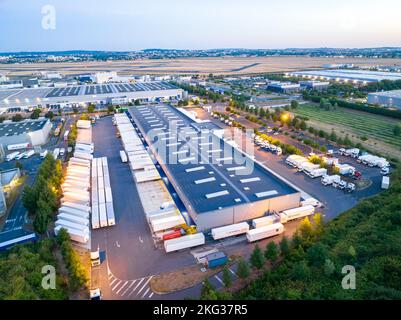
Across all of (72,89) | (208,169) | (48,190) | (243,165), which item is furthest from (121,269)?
(72,89)

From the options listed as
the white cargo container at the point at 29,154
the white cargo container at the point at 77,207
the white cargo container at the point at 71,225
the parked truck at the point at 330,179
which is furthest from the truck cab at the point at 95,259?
the white cargo container at the point at 29,154

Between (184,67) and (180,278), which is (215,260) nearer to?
(180,278)

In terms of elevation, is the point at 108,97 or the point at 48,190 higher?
the point at 108,97

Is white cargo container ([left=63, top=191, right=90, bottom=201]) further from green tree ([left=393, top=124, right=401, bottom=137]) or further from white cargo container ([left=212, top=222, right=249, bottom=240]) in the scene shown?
green tree ([left=393, top=124, right=401, bottom=137])

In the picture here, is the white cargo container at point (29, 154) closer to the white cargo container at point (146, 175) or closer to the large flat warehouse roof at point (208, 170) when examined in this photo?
the large flat warehouse roof at point (208, 170)

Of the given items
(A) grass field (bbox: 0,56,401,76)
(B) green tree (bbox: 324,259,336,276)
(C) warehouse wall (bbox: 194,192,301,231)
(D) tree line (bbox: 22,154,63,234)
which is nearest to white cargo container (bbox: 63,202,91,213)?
(D) tree line (bbox: 22,154,63,234)

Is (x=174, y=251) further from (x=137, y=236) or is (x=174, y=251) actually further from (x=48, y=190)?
(x=48, y=190)
